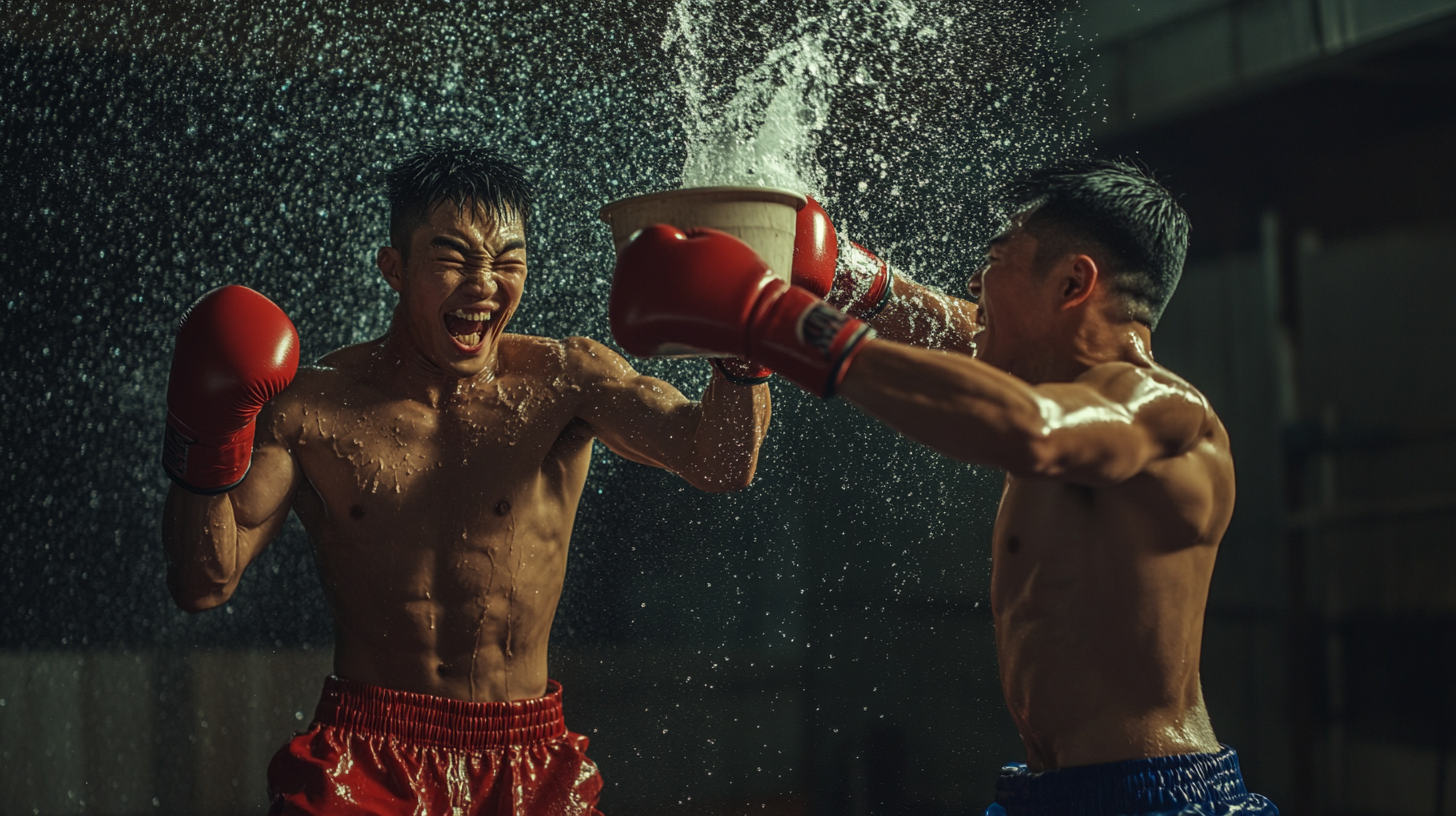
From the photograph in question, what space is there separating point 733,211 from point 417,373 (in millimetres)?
678

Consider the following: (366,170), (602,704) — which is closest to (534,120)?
(366,170)

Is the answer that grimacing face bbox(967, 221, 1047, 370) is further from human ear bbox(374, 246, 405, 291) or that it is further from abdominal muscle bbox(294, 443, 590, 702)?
human ear bbox(374, 246, 405, 291)

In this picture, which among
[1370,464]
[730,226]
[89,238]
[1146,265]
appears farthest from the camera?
[1370,464]

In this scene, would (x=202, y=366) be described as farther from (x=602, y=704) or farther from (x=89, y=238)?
(x=602, y=704)

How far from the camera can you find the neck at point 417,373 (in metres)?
1.79

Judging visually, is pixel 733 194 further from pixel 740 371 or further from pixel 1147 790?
pixel 1147 790

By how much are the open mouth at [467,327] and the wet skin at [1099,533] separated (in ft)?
2.38

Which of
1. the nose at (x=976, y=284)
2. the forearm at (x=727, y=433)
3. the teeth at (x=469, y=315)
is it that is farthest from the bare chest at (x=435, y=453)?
the nose at (x=976, y=284)

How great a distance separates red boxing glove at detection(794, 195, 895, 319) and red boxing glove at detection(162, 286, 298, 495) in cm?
74

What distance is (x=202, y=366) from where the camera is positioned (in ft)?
5.03

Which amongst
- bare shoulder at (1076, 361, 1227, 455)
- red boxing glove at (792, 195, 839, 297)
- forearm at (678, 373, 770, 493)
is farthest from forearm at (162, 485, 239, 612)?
bare shoulder at (1076, 361, 1227, 455)

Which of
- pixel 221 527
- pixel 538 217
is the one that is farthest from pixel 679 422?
pixel 538 217

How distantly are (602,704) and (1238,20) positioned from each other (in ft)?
8.86

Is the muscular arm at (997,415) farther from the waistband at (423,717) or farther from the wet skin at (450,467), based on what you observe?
the waistband at (423,717)
